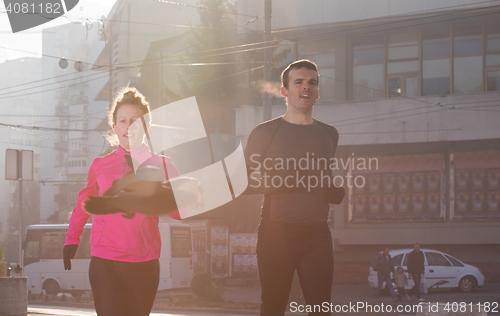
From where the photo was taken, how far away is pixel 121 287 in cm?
486

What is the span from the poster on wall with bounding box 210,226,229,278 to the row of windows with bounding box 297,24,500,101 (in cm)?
762

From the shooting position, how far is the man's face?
523 centimetres

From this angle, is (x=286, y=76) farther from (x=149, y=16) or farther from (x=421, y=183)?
(x=149, y=16)

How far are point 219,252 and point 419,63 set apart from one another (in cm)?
1192

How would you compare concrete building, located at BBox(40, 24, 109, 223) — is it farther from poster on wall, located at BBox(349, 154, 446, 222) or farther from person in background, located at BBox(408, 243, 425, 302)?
person in background, located at BBox(408, 243, 425, 302)

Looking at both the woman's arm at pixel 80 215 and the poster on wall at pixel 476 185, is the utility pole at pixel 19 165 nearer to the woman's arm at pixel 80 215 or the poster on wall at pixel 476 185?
the woman's arm at pixel 80 215

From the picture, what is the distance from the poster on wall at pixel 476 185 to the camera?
31031mm

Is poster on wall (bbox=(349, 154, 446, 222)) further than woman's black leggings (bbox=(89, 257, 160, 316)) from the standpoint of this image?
Yes

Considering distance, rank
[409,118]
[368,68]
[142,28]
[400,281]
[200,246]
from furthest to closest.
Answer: [142,28] < [200,246] < [368,68] < [409,118] < [400,281]

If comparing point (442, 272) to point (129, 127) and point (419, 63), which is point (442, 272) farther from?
point (129, 127)

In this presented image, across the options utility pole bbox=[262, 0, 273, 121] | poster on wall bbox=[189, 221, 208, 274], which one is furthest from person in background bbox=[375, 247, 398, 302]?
poster on wall bbox=[189, 221, 208, 274]

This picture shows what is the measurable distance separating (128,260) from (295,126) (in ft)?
4.83

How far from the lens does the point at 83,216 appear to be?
5.13 m

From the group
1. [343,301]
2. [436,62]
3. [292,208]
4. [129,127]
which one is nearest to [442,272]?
[343,301]
